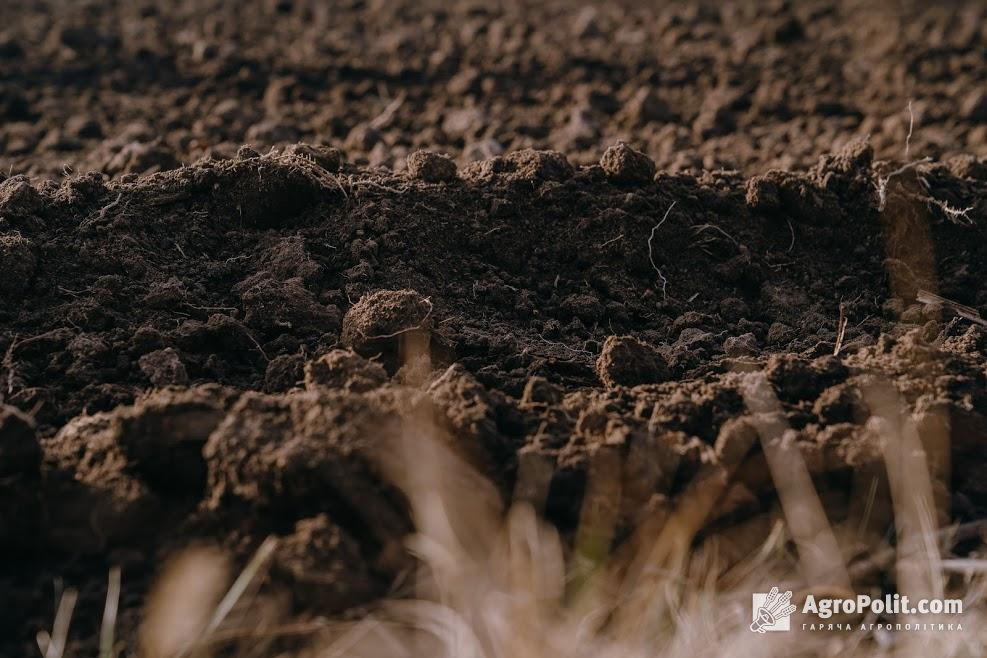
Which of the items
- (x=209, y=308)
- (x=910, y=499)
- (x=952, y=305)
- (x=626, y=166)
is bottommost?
(x=910, y=499)

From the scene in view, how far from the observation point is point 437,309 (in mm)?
2859

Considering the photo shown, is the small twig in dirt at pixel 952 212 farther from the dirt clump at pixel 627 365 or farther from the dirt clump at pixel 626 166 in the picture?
the dirt clump at pixel 627 365

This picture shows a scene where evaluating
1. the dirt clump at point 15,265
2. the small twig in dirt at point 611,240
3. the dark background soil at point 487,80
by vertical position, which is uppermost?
the dark background soil at point 487,80

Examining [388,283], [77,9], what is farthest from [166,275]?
[77,9]

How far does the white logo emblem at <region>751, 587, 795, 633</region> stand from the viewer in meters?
2.04

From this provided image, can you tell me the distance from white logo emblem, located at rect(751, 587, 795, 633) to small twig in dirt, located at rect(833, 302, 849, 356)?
814 millimetres

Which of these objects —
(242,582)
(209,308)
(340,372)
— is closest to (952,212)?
(340,372)

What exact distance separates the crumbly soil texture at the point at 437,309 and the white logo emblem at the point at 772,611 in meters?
0.18

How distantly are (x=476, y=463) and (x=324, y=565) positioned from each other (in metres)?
0.41

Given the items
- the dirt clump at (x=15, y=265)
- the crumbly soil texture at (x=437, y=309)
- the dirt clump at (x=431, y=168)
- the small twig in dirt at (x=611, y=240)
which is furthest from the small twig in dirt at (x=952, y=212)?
the dirt clump at (x=15, y=265)

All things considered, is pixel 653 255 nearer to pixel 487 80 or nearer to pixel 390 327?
pixel 390 327

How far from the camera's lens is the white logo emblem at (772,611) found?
80.5 inches

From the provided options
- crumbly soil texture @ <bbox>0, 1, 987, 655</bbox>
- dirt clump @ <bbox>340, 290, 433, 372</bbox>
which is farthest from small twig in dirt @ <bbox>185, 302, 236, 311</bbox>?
dirt clump @ <bbox>340, 290, 433, 372</bbox>

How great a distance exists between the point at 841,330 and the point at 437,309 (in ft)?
3.70
